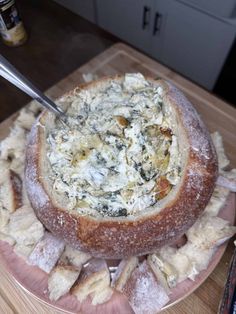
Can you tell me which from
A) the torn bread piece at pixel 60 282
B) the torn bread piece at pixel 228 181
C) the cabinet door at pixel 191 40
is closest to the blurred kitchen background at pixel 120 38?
the cabinet door at pixel 191 40

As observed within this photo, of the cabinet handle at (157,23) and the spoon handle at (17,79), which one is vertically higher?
the spoon handle at (17,79)

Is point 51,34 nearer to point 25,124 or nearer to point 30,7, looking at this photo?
point 30,7

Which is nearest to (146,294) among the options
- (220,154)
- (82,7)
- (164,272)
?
(164,272)

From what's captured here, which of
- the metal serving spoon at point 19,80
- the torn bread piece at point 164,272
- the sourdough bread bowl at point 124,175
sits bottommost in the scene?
the torn bread piece at point 164,272

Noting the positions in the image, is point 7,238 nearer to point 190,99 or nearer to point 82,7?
point 190,99

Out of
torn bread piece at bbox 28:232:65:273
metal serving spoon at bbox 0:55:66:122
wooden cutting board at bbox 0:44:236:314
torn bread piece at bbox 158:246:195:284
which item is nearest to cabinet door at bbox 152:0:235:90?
wooden cutting board at bbox 0:44:236:314

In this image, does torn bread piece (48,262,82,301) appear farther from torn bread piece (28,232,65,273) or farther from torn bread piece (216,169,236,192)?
torn bread piece (216,169,236,192)

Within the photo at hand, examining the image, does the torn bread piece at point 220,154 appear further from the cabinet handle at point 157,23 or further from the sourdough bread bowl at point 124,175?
the cabinet handle at point 157,23
